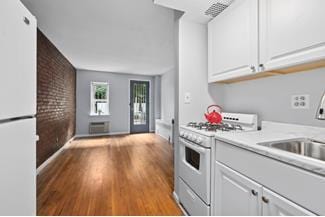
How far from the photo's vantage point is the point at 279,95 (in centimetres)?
143

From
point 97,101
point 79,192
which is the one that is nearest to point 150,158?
point 79,192

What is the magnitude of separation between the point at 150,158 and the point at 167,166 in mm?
555

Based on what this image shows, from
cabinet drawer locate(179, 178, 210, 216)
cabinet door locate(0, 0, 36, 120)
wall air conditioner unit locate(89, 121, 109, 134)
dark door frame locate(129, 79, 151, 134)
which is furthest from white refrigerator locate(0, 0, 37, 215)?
dark door frame locate(129, 79, 151, 134)

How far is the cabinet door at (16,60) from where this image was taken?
78 cm

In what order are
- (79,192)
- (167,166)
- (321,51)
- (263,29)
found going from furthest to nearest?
(167,166)
(79,192)
(263,29)
(321,51)

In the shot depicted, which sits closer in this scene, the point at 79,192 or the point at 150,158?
the point at 79,192

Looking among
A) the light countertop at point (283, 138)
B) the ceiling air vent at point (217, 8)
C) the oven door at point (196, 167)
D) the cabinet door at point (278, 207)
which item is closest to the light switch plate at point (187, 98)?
the oven door at point (196, 167)

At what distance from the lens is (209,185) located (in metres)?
1.29

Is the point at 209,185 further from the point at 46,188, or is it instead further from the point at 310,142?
the point at 46,188

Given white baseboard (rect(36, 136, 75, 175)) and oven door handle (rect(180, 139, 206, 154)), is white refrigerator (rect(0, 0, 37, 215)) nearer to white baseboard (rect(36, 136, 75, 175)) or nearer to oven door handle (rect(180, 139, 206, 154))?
oven door handle (rect(180, 139, 206, 154))

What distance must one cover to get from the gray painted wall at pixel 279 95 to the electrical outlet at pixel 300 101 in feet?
0.08

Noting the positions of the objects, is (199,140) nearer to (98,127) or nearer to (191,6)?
(191,6)

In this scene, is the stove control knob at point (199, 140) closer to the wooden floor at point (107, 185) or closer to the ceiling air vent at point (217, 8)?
the wooden floor at point (107, 185)

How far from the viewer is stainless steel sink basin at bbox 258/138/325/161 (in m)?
1.04
